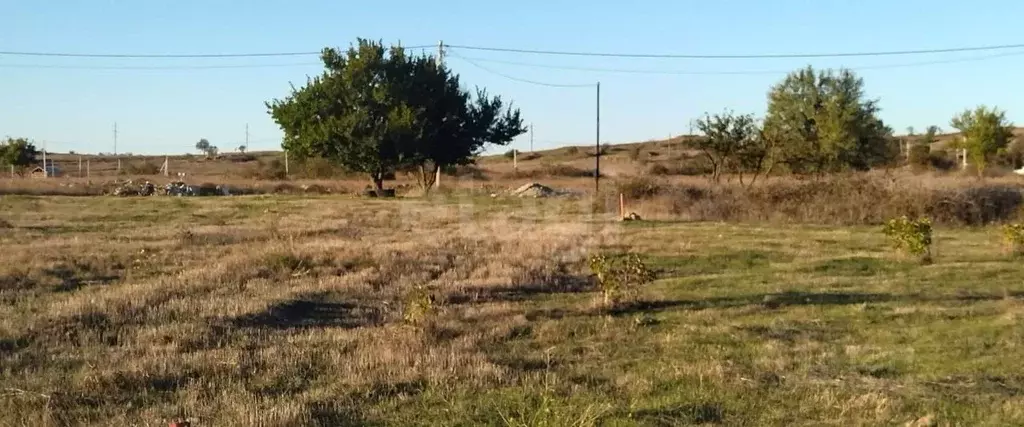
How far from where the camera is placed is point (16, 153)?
79875 millimetres

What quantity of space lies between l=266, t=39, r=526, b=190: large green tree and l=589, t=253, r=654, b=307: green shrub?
3411 cm

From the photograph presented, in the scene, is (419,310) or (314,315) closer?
(419,310)

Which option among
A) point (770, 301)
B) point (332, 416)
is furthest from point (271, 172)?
point (332, 416)

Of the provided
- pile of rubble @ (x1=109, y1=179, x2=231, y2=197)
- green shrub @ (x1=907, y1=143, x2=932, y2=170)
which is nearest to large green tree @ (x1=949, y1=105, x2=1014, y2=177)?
green shrub @ (x1=907, y1=143, x2=932, y2=170)

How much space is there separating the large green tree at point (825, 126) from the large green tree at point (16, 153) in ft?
199

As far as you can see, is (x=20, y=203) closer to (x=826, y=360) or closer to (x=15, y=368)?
Answer: (x=15, y=368)

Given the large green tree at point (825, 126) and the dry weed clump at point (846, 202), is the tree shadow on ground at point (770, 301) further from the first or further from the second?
the large green tree at point (825, 126)

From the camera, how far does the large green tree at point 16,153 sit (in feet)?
262

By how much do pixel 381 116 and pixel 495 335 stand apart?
1529 inches

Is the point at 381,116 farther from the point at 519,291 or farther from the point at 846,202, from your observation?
the point at 519,291

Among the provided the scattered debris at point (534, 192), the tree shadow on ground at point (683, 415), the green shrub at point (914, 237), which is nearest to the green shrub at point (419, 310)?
the tree shadow on ground at point (683, 415)

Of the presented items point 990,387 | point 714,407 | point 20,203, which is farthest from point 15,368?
point 20,203

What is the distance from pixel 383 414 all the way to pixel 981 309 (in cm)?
896

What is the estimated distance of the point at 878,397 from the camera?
24.9 feet
